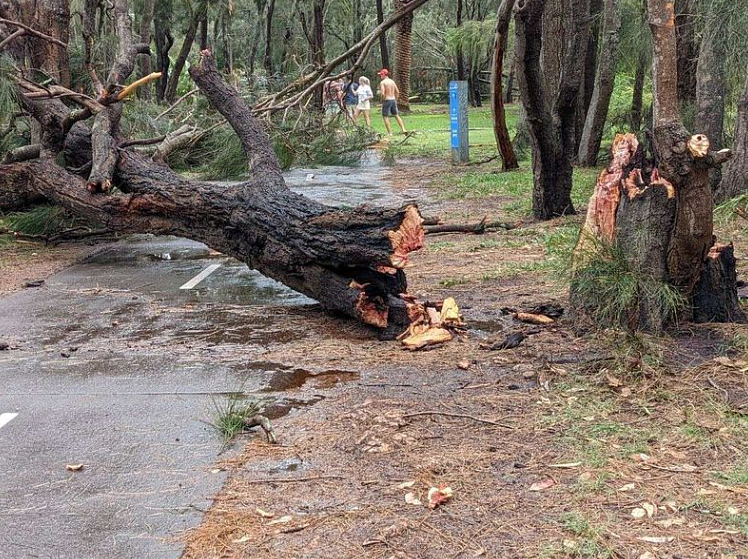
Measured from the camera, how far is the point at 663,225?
17.9 ft

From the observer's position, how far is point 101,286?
8367 mm

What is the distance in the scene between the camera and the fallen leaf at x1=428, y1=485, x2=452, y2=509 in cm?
368

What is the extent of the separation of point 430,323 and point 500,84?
8.42 m

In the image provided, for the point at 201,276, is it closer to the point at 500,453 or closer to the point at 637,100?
the point at 500,453

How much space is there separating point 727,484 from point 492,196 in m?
9.97

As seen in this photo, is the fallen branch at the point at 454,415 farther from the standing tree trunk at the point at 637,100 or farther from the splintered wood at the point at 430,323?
the standing tree trunk at the point at 637,100

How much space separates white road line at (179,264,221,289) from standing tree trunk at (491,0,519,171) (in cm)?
510

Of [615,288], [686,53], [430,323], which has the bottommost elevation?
[430,323]

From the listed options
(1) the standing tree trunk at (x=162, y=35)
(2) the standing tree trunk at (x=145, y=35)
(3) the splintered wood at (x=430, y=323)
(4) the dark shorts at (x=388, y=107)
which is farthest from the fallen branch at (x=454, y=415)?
(1) the standing tree trunk at (x=162, y=35)

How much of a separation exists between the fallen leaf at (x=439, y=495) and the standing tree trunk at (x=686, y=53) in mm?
10643

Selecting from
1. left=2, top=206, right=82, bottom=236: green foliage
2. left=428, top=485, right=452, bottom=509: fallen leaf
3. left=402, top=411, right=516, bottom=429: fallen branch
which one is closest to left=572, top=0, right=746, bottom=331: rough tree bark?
left=402, top=411, right=516, bottom=429: fallen branch

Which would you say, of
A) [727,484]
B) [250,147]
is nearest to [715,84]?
[250,147]

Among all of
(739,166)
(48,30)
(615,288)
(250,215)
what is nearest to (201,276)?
(250,215)

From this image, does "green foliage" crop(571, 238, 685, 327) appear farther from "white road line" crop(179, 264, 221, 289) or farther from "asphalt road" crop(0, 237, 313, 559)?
"white road line" crop(179, 264, 221, 289)
